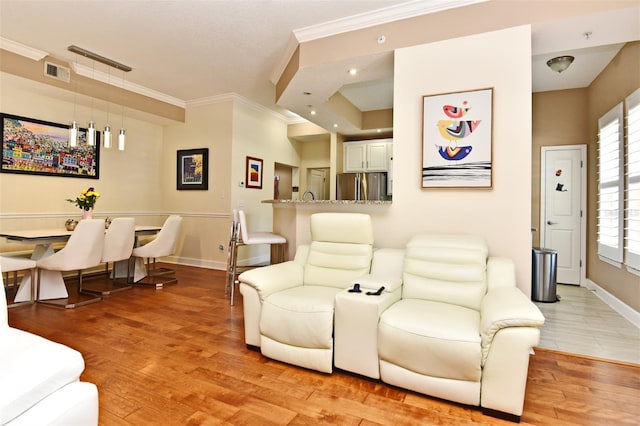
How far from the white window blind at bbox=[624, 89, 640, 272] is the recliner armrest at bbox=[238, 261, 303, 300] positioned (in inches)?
122

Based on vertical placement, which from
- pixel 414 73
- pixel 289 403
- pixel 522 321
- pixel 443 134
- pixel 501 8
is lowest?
pixel 289 403

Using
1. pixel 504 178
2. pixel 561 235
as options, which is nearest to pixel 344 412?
pixel 504 178

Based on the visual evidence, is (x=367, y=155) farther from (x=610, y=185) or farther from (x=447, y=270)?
(x=447, y=270)

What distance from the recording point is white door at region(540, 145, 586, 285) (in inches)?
182

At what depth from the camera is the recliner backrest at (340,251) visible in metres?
2.73

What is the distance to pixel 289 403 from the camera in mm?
1822

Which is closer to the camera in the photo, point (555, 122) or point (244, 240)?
point (244, 240)

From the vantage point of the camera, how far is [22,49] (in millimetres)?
3824

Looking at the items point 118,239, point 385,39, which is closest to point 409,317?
point 385,39

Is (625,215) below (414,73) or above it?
below

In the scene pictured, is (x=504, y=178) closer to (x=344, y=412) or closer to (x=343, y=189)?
(x=344, y=412)

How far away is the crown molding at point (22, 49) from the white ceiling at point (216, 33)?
0.03 meters

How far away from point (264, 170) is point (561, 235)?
4932mm

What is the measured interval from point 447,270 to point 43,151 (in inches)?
204
